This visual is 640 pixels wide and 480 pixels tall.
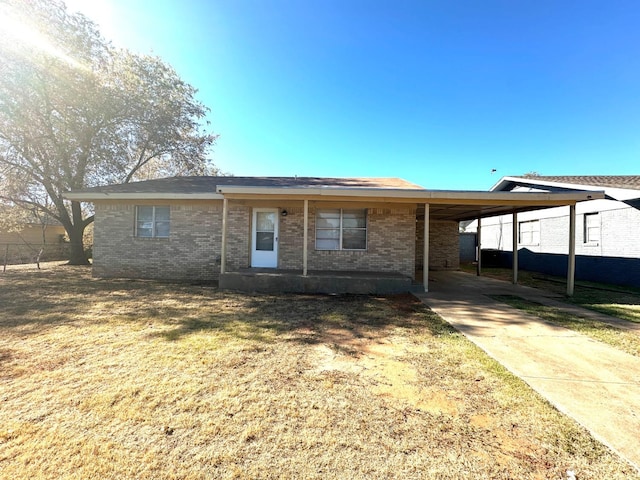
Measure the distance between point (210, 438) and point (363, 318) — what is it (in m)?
3.97

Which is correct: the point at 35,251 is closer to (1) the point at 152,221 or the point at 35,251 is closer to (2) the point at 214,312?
(1) the point at 152,221

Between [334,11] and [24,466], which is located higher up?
[334,11]

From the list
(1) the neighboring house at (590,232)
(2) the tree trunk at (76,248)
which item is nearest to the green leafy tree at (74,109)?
(2) the tree trunk at (76,248)

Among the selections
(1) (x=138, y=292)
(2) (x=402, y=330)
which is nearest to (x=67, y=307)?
(1) (x=138, y=292)

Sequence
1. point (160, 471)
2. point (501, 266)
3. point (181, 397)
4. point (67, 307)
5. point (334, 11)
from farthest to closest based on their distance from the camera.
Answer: point (501, 266), point (334, 11), point (67, 307), point (181, 397), point (160, 471)

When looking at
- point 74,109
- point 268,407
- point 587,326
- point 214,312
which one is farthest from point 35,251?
point 587,326

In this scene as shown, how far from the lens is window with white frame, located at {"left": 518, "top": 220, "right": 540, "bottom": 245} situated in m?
14.9

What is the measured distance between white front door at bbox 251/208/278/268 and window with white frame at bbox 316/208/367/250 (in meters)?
1.45

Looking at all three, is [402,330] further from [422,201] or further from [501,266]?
[501,266]

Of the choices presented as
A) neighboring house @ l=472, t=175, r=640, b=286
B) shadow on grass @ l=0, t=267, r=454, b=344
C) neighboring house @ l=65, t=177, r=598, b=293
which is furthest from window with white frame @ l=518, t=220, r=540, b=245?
shadow on grass @ l=0, t=267, r=454, b=344

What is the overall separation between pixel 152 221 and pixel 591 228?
54.7 ft

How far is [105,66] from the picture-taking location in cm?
1440

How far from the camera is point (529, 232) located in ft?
51.1

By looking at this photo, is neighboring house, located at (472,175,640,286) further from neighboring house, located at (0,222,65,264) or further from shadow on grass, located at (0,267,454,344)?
neighboring house, located at (0,222,65,264)
